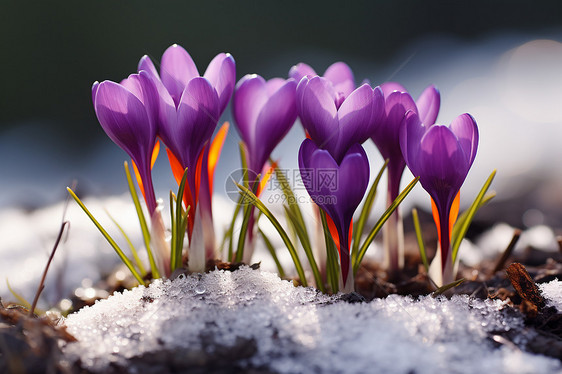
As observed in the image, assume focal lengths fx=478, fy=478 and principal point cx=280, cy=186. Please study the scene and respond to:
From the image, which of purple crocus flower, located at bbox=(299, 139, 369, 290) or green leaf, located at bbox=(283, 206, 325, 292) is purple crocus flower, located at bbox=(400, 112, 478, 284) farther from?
green leaf, located at bbox=(283, 206, 325, 292)

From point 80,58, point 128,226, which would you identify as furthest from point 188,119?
point 80,58

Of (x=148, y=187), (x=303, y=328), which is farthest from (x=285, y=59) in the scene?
(x=303, y=328)

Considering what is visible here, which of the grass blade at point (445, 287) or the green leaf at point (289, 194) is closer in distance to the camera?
the grass blade at point (445, 287)

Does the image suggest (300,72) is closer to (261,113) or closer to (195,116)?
(261,113)

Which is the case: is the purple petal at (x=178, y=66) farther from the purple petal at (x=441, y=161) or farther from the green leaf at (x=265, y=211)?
the purple petal at (x=441, y=161)

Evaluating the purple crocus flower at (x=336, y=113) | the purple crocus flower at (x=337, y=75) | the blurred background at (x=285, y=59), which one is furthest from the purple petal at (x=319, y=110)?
the blurred background at (x=285, y=59)

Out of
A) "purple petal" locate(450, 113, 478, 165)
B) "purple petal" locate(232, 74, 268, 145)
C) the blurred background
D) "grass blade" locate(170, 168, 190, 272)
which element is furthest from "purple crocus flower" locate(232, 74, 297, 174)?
the blurred background

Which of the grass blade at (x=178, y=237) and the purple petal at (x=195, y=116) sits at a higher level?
the purple petal at (x=195, y=116)
